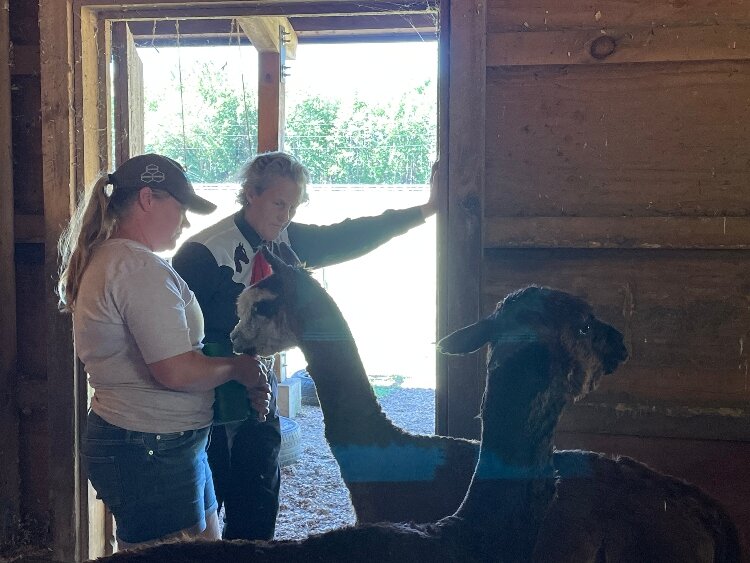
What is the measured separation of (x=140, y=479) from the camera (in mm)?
2113

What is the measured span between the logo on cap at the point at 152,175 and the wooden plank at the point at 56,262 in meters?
1.12

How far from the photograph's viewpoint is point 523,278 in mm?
2727

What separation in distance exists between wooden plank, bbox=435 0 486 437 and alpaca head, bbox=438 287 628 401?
86cm

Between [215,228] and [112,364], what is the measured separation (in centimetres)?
85

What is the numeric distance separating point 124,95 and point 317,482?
301cm

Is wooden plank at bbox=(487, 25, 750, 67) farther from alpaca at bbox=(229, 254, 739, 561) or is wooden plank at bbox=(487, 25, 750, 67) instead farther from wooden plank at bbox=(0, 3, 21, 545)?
wooden plank at bbox=(0, 3, 21, 545)

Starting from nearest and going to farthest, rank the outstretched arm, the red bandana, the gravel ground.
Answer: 1. the red bandana
2. the outstretched arm
3. the gravel ground

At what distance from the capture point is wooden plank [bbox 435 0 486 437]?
2.67m

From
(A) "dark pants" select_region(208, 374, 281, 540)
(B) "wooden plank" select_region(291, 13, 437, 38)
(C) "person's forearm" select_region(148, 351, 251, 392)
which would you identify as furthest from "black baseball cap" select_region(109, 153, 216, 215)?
(B) "wooden plank" select_region(291, 13, 437, 38)

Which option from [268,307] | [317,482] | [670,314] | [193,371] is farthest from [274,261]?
[317,482]

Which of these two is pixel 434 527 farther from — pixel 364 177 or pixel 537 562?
pixel 364 177

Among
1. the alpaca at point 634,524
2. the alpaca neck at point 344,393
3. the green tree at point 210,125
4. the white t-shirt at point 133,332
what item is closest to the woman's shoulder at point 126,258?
the white t-shirt at point 133,332

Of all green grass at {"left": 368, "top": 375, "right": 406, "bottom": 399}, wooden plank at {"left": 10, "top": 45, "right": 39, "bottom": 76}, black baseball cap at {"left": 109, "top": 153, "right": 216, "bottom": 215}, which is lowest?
green grass at {"left": 368, "top": 375, "right": 406, "bottom": 399}

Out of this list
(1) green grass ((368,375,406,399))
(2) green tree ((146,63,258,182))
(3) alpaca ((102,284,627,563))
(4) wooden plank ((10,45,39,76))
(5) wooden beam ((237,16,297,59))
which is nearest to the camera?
(3) alpaca ((102,284,627,563))
